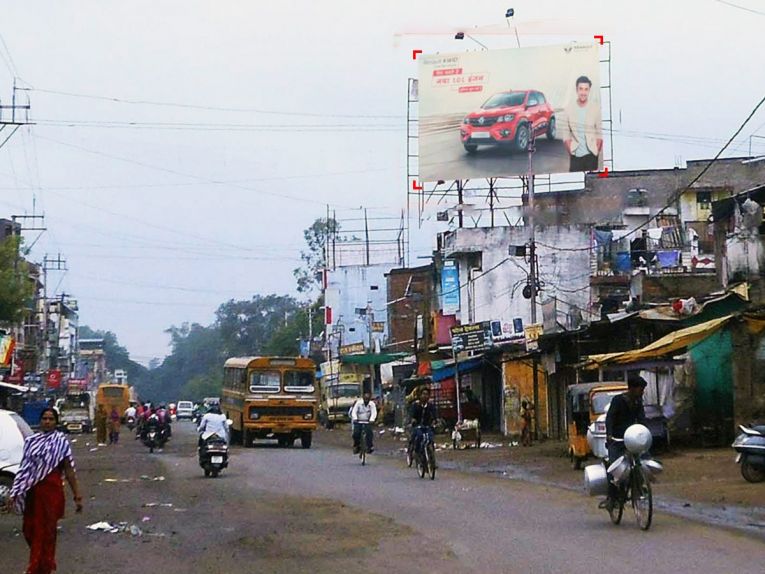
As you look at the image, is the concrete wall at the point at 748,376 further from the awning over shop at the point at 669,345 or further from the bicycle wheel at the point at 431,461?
the bicycle wheel at the point at 431,461

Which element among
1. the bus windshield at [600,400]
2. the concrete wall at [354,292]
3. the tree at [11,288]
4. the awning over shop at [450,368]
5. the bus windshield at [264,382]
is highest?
the concrete wall at [354,292]

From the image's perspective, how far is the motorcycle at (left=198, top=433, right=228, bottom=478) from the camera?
25.4 meters

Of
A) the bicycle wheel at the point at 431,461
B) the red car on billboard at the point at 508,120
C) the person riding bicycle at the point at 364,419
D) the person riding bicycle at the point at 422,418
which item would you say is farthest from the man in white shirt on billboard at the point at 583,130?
the bicycle wheel at the point at 431,461

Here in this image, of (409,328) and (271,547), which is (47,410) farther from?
(409,328)

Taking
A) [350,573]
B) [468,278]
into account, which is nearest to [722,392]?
[350,573]

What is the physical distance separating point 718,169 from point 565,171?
452 inches

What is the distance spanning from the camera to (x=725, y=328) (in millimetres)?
26781

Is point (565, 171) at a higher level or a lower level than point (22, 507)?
higher

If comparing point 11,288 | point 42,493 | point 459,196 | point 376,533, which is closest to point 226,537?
point 376,533

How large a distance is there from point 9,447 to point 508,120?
117 ft

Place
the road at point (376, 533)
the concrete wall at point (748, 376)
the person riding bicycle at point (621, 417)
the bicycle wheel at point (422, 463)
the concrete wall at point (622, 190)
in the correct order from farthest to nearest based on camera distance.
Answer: the concrete wall at point (622, 190) → the concrete wall at point (748, 376) → the bicycle wheel at point (422, 463) → the person riding bicycle at point (621, 417) → the road at point (376, 533)

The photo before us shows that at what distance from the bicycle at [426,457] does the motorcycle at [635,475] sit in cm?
973

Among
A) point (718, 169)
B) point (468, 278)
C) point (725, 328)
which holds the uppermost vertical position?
point (718, 169)

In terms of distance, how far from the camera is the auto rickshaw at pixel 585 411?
25766mm
